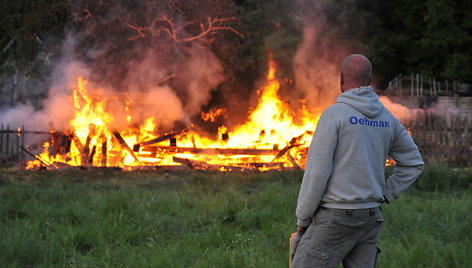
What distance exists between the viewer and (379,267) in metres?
5.15

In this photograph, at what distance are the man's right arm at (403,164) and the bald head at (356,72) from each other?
0.44 meters

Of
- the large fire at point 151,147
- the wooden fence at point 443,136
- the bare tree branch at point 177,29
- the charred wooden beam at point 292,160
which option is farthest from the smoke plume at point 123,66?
the wooden fence at point 443,136

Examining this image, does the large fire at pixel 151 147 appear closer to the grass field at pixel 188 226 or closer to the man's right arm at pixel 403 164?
the grass field at pixel 188 226

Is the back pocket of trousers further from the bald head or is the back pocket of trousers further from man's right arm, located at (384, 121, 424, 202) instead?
the bald head

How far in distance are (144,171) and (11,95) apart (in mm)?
9233

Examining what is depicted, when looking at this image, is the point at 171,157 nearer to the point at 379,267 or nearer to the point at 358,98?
the point at 379,267

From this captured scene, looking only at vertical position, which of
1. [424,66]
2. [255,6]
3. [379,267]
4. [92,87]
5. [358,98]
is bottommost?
[379,267]

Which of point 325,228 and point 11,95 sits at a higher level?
point 11,95

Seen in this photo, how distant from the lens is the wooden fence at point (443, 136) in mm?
13438

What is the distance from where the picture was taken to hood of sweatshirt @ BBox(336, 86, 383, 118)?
296 cm

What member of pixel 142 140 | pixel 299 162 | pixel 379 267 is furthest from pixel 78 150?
pixel 379 267

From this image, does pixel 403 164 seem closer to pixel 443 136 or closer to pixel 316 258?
pixel 316 258

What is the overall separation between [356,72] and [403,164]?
0.73m

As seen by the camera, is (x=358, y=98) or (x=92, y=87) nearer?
(x=358, y=98)
